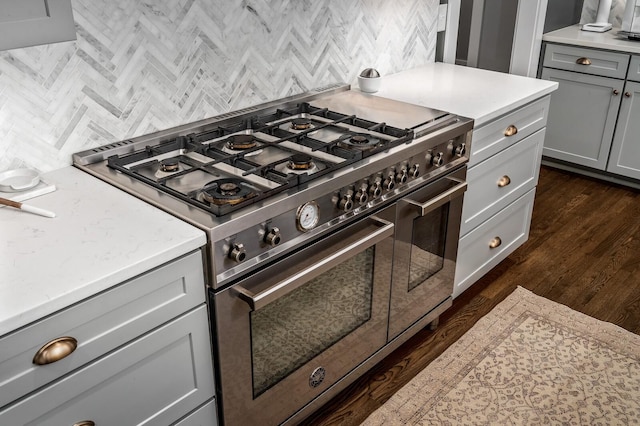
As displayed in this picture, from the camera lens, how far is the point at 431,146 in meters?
2.16

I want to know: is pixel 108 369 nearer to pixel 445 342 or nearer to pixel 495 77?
pixel 445 342

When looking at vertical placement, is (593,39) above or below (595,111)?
above

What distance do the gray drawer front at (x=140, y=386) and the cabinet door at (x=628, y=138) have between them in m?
3.20

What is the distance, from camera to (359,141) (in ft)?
6.70

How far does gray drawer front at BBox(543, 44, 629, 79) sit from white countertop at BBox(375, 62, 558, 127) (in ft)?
3.85

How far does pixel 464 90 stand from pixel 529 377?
1.22 metres

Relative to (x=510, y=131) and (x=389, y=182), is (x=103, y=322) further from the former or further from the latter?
(x=510, y=131)

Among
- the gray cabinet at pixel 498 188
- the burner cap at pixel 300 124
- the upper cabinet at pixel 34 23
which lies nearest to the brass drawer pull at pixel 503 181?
the gray cabinet at pixel 498 188

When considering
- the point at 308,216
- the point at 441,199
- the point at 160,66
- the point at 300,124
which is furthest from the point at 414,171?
the point at 160,66

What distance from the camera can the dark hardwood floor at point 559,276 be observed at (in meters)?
2.37

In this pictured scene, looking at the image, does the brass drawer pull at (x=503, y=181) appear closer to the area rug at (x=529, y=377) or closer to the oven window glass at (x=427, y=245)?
the oven window glass at (x=427, y=245)

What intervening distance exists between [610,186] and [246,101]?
A: 2.80 metres

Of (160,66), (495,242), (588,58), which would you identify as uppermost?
(160,66)

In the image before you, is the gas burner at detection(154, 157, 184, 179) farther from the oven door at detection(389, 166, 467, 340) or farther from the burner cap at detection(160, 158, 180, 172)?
the oven door at detection(389, 166, 467, 340)
